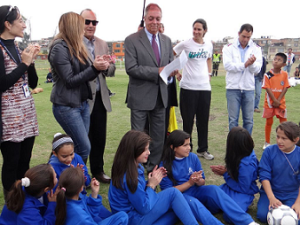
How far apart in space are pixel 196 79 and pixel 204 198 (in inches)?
77.8

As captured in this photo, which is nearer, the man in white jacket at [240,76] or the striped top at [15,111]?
the striped top at [15,111]

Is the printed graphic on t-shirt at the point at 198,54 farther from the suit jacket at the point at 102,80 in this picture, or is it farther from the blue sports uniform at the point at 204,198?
the blue sports uniform at the point at 204,198

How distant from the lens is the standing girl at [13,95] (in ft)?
8.38

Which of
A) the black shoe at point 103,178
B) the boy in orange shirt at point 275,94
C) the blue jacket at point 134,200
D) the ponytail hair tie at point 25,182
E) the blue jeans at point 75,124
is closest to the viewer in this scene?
the ponytail hair tie at point 25,182

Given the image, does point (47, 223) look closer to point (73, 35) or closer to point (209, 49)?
point (73, 35)

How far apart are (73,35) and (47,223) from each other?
1.71 metres

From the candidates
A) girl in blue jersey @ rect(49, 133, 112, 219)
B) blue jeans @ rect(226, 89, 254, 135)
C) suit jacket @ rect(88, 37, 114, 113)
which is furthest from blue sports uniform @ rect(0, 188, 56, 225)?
blue jeans @ rect(226, 89, 254, 135)

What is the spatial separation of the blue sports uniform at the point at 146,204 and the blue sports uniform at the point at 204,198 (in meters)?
0.13

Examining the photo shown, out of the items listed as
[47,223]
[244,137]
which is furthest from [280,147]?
[47,223]

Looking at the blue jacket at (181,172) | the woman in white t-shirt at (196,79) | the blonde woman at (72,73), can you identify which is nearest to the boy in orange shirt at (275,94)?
the woman in white t-shirt at (196,79)

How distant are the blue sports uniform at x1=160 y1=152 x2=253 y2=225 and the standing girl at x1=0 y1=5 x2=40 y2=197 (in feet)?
4.66

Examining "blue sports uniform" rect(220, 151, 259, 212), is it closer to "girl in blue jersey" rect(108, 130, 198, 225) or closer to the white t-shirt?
"girl in blue jersey" rect(108, 130, 198, 225)

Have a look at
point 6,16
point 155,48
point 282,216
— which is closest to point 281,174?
point 282,216

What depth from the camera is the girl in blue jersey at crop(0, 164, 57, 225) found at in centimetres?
215
